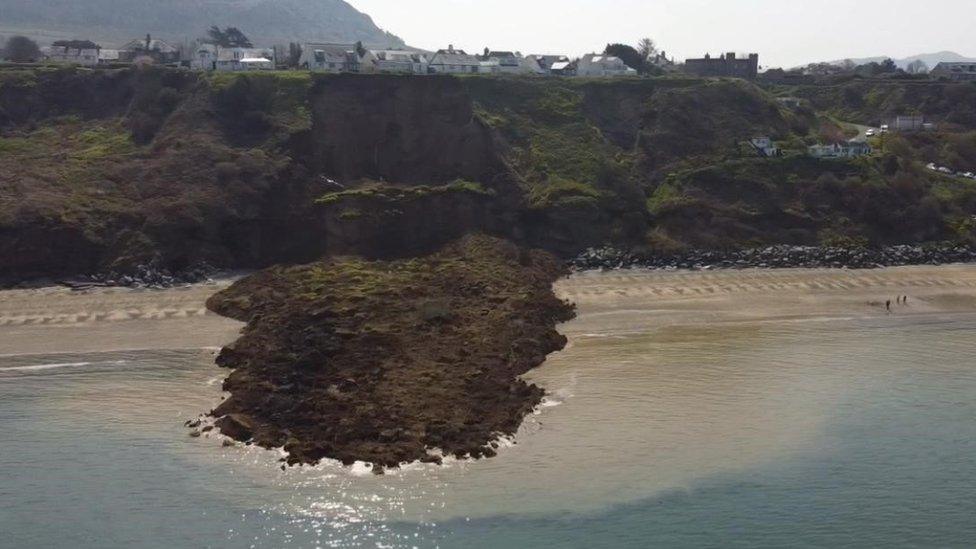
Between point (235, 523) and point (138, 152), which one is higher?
point (138, 152)

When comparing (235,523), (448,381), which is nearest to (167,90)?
(448,381)

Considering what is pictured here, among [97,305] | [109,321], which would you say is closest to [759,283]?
[109,321]

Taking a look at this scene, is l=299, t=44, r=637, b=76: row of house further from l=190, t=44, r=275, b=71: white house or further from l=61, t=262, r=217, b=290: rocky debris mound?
l=61, t=262, r=217, b=290: rocky debris mound

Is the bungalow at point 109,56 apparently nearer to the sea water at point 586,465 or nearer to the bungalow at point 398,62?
the bungalow at point 398,62

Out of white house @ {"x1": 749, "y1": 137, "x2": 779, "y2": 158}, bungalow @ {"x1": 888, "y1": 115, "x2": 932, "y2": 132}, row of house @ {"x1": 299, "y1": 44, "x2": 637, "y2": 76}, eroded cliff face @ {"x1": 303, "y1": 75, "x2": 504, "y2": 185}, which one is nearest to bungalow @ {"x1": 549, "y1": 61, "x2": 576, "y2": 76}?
row of house @ {"x1": 299, "y1": 44, "x2": 637, "y2": 76}

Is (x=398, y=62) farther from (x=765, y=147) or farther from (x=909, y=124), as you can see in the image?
(x=909, y=124)

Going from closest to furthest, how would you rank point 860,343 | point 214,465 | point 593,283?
point 214,465 < point 860,343 < point 593,283

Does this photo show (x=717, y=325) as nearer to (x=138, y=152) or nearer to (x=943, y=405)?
(x=943, y=405)
